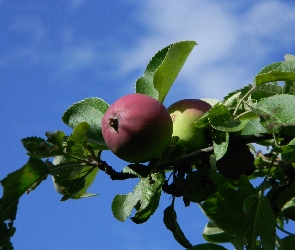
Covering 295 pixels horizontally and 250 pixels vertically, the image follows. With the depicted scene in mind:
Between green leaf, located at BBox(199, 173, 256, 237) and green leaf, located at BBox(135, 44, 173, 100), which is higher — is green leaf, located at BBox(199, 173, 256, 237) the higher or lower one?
the lower one

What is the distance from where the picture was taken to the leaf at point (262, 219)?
1.55 metres

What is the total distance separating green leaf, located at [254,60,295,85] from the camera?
4.68 feet

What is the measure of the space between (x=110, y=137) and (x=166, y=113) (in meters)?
0.15

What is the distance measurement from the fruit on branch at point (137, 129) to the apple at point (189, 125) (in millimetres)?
61

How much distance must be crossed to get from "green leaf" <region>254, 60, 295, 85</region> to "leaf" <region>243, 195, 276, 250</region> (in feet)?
1.11

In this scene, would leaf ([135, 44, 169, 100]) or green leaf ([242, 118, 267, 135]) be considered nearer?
green leaf ([242, 118, 267, 135])

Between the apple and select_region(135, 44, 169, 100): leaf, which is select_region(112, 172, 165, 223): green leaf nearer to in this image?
the apple

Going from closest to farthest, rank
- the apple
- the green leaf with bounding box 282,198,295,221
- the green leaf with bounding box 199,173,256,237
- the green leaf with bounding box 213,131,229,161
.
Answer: the green leaf with bounding box 213,131,229,161 < the apple < the green leaf with bounding box 199,173,256,237 < the green leaf with bounding box 282,198,295,221

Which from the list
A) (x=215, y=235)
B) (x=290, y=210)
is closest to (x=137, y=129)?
(x=290, y=210)

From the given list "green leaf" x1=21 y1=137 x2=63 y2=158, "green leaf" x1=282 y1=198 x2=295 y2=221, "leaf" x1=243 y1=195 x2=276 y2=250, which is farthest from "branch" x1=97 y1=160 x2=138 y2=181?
"green leaf" x1=282 y1=198 x2=295 y2=221

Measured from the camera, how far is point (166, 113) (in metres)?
1.44

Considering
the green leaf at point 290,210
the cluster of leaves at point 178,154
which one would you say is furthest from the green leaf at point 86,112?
the green leaf at point 290,210

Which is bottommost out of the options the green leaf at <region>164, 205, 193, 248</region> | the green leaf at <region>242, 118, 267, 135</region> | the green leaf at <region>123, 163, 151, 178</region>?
the green leaf at <region>164, 205, 193, 248</region>

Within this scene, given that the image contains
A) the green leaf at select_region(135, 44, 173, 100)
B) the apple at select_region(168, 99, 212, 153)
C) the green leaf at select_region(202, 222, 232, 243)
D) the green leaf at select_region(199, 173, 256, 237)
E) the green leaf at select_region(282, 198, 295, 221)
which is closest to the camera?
the apple at select_region(168, 99, 212, 153)
